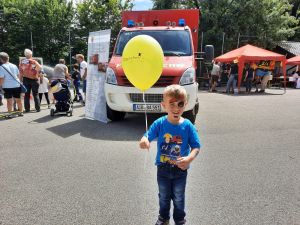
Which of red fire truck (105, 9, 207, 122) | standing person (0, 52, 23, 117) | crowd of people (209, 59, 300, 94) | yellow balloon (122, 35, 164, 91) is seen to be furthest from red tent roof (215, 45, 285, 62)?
yellow balloon (122, 35, 164, 91)

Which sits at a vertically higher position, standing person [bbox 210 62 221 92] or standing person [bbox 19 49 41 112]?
standing person [bbox 19 49 41 112]

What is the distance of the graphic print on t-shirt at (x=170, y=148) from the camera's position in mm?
2770

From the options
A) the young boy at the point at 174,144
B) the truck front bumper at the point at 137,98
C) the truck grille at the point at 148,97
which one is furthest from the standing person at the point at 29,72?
the young boy at the point at 174,144

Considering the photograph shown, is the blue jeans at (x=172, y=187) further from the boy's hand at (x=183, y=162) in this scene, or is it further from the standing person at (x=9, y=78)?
the standing person at (x=9, y=78)

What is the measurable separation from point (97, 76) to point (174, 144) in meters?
5.93

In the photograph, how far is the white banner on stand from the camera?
8.09 m

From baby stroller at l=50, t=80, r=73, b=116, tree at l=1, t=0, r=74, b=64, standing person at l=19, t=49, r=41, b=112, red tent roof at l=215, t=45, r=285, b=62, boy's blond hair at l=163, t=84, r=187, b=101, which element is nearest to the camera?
boy's blond hair at l=163, t=84, r=187, b=101

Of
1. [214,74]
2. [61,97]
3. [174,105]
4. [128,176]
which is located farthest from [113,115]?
[214,74]

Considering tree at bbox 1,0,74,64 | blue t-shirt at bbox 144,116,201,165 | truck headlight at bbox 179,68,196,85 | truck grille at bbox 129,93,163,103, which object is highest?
tree at bbox 1,0,74,64

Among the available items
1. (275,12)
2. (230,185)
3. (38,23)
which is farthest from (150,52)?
(38,23)

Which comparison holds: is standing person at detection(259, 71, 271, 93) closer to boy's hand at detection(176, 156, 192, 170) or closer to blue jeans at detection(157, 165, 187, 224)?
blue jeans at detection(157, 165, 187, 224)

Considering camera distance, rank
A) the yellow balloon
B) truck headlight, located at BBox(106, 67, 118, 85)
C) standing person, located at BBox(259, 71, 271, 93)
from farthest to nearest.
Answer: standing person, located at BBox(259, 71, 271, 93)
truck headlight, located at BBox(106, 67, 118, 85)
the yellow balloon

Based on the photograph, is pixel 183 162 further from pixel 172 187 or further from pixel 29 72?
pixel 29 72

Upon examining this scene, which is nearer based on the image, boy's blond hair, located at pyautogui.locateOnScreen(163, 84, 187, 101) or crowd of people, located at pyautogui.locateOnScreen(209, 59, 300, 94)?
boy's blond hair, located at pyautogui.locateOnScreen(163, 84, 187, 101)
